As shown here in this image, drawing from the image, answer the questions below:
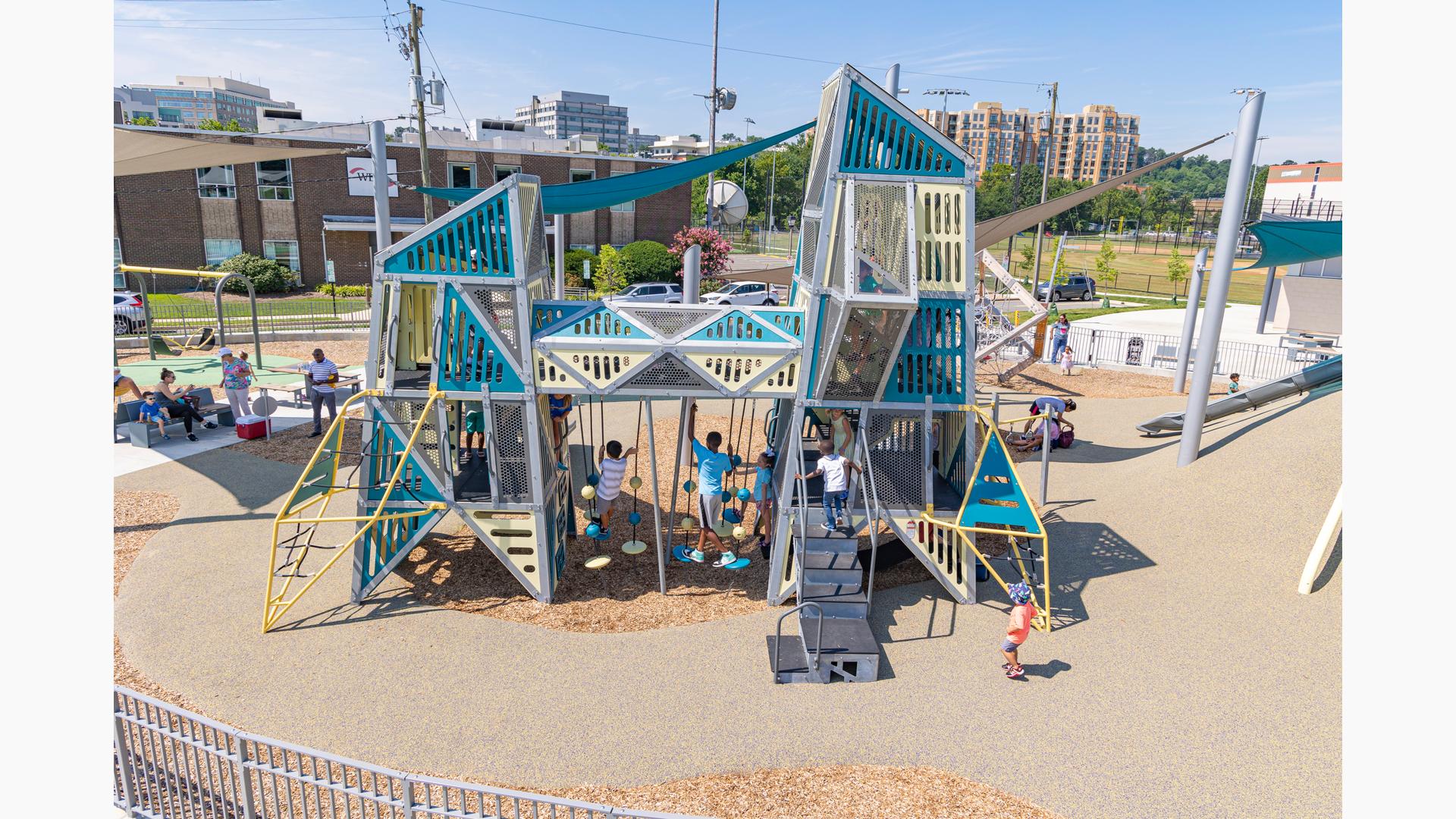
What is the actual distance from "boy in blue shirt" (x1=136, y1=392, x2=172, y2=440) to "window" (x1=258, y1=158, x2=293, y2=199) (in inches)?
991

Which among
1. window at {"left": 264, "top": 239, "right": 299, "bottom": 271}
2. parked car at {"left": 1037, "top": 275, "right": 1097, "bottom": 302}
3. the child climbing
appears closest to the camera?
the child climbing

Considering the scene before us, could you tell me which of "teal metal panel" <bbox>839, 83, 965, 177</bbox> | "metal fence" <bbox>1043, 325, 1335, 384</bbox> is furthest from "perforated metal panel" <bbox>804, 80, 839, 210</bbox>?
"metal fence" <bbox>1043, 325, 1335, 384</bbox>

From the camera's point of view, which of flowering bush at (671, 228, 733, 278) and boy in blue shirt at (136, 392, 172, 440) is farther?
flowering bush at (671, 228, 733, 278)

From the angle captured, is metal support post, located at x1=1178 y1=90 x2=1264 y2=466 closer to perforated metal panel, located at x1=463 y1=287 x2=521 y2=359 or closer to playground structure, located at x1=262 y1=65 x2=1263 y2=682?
playground structure, located at x1=262 y1=65 x2=1263 y2=682

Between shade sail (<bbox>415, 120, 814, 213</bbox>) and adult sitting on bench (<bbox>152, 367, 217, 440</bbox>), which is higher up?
shade sail (<bbox>415, 120, 814, 213</bbox>)

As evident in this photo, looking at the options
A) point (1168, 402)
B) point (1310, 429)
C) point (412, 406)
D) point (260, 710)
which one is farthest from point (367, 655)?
point (1168, 402)

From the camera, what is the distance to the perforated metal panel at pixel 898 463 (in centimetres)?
1009

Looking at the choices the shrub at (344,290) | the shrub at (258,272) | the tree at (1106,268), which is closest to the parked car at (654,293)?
the shrub at (344,290)

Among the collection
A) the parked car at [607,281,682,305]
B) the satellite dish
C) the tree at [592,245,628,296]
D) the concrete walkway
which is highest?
the satellite dish

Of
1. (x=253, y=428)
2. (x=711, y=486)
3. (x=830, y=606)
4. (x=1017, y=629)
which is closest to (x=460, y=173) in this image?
(x=253, y=428)

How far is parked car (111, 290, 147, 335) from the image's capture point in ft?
81.6

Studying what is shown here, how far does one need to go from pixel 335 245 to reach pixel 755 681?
37130 millimetres

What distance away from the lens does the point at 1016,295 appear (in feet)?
63.0

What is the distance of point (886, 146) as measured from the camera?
9.23 meters
